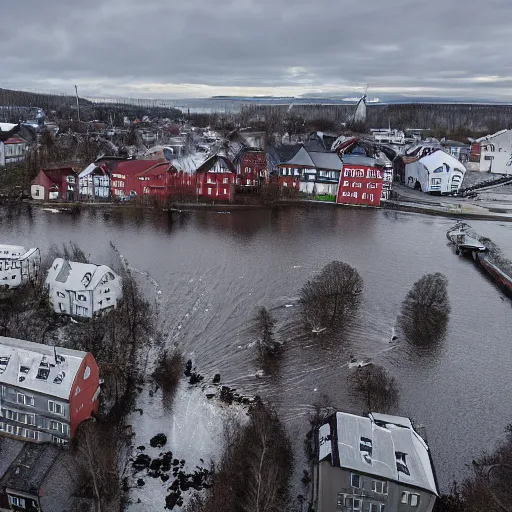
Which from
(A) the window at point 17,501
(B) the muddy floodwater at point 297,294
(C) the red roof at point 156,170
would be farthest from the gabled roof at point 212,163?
(A) the window at point 17,501

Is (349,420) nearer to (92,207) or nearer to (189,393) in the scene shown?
(189,393)

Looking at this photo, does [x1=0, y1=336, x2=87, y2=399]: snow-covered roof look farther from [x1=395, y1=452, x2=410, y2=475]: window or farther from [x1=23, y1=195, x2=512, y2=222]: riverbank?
[x1=23, y1=195, x2=512, y2=222]: riverbank

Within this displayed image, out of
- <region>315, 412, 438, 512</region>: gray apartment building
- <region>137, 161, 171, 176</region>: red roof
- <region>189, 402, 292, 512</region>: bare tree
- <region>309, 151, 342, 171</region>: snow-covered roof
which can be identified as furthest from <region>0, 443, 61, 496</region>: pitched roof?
<region>309, 151, 342, 171</region>: snow-covered roof

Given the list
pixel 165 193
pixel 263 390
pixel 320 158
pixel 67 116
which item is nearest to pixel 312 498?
pixel 263 390

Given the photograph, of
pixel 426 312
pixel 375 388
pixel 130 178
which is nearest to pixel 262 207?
pixel 130 178

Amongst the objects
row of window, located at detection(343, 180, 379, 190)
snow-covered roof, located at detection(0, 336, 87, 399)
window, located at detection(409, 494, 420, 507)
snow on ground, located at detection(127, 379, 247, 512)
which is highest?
row of window, located at detection(343, 180, 379, 190)

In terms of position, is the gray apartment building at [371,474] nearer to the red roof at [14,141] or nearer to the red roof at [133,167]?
the red roof at [133,167]

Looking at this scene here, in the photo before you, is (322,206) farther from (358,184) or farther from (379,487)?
(379,487)
